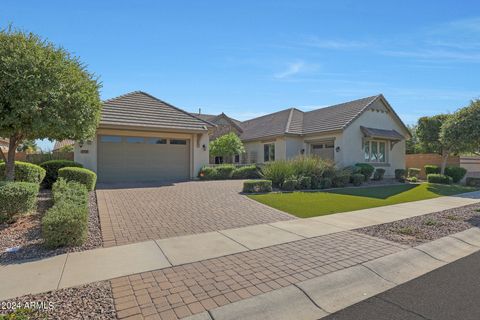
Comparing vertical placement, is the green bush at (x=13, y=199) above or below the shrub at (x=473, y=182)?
above

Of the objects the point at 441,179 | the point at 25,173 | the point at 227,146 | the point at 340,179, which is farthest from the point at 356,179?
the point at 25,173

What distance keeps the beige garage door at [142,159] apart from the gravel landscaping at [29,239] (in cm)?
846

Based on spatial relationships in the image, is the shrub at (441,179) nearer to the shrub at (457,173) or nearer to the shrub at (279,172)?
the shrub at (457,173)

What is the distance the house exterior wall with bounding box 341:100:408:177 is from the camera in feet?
69.4

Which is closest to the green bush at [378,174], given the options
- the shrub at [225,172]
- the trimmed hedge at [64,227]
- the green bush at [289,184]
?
the green bush at [289,184]

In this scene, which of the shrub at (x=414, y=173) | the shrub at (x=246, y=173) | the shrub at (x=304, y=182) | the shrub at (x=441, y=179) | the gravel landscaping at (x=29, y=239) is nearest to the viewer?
the gravel landscaping at (x=29, y=239)

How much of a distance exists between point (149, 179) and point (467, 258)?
15.3 metres

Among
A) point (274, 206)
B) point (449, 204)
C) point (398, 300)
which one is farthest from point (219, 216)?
point (449, 204)

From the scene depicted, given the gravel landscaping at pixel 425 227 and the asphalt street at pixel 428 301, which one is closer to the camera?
the asphalt street at pixel 428 301

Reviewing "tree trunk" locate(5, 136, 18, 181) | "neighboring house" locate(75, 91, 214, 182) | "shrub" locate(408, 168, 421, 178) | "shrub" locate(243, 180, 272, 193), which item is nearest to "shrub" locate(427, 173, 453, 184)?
"shrub" locate(408, 168, 421, 178)

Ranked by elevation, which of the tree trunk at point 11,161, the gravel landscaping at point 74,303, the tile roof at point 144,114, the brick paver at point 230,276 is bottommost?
the brick paver at point 230,276

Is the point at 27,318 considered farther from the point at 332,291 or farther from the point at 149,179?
the point at 149,179

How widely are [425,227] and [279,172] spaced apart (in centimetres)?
842

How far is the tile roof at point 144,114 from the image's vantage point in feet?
53.8
